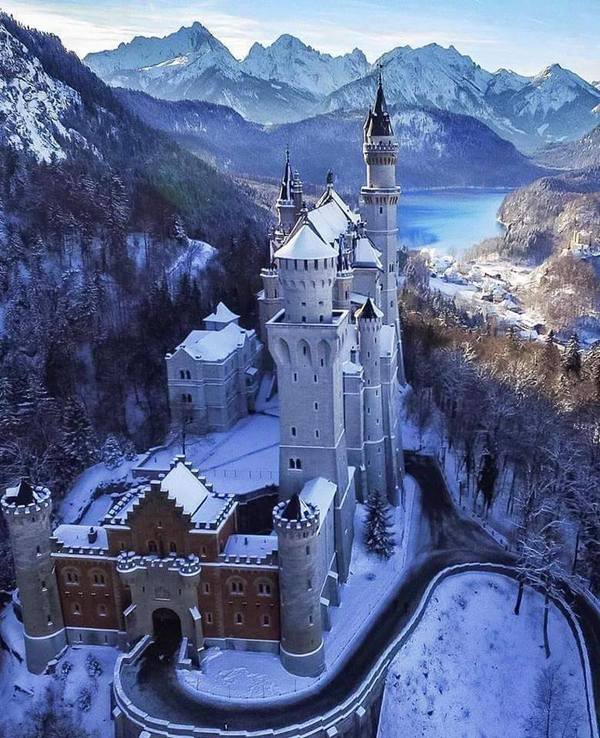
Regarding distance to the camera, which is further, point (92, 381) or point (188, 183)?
point (188, 183)

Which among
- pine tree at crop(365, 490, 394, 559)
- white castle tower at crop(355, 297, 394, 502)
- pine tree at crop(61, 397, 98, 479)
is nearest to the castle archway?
pine tree at crop(365, 490, 394, 559)

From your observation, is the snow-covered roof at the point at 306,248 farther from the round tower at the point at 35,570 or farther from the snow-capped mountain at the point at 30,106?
the snow-capped mountain at the point at 30,106

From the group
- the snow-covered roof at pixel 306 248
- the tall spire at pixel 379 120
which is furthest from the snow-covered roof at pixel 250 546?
the tall spire at pixel 379 120

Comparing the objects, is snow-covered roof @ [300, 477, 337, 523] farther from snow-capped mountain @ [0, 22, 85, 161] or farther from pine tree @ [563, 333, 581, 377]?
snow-capped mountain @ [0, 22, 85, 161]

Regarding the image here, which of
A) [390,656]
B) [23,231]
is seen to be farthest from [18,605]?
[23,231]

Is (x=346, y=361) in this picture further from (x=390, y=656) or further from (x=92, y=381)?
(x=92, y=381)

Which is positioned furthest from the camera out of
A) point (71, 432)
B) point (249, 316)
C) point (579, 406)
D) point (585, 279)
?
point (585, 279)
